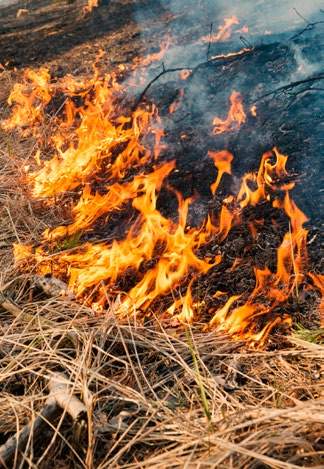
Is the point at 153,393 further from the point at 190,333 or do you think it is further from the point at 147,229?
the point at 147,229

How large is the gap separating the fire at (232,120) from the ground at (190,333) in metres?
0.08

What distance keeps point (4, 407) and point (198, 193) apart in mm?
2131

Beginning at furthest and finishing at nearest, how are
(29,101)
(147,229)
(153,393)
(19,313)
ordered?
(29,101) < (147,229) < (19,313) < (153,393)

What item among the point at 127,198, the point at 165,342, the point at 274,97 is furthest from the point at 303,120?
the point at 165,342

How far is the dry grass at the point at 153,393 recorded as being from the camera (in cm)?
189

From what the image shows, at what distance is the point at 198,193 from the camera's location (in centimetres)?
380

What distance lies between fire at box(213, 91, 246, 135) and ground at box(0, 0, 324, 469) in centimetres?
8

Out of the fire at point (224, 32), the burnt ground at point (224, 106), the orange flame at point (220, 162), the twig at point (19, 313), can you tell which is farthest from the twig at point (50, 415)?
the fire at point (224, 32)

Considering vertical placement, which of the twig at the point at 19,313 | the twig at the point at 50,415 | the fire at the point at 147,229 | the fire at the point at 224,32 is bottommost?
the fire at the point at 147,229

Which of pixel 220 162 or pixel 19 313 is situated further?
pixel 220 162

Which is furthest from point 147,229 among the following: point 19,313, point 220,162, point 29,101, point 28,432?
point 29,101

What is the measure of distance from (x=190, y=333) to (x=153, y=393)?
1.73 ft

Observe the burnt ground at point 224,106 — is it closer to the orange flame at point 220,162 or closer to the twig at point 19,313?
the orange flame at point 220,162

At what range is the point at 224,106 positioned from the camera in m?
4.63
